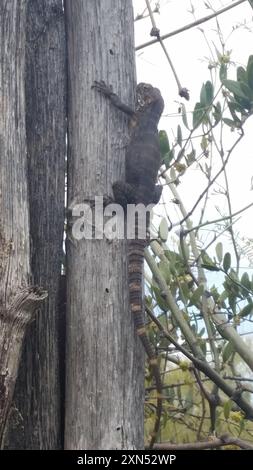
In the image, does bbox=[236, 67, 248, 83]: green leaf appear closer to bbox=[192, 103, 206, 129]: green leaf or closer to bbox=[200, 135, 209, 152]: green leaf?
bbox=[192, 103, 206, 129]: green leaf

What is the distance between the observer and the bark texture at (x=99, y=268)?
9.51ft

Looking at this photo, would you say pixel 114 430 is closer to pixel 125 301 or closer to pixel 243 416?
pixel 125 301

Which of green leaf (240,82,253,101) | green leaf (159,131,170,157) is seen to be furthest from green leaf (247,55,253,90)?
green leaf (159,131,170,157)

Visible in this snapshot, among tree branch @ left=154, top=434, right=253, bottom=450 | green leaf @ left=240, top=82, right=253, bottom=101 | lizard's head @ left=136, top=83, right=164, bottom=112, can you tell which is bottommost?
tree branch @ left=154, top=434, right=253, bottom=450

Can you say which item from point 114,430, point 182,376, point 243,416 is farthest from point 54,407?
point 182,376

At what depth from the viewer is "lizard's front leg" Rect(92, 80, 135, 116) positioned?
3.16 metres

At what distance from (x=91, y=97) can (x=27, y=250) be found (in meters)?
0.82

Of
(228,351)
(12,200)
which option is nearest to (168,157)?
(228,351)

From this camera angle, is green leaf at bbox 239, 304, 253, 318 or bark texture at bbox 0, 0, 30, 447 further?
green leaf at bbox 239, 304, 253, 318

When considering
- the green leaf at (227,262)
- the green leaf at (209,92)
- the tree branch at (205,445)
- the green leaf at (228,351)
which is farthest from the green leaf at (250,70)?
the tree branch at (205,445)

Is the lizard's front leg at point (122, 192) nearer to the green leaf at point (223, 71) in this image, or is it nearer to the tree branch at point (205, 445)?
the green leaf at point (223, 71)

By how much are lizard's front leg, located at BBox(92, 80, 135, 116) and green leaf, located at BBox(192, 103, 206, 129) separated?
1.96ft

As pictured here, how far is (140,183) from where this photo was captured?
12.2 ft

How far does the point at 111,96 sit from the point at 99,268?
75cm
